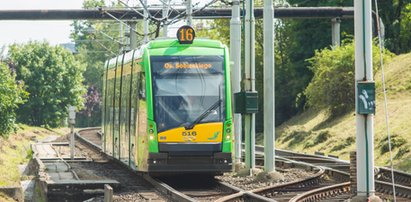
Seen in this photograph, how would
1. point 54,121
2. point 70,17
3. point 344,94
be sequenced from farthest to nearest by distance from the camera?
point 54,121 < point 70,17 < point 344,94

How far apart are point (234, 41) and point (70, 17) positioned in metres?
33.1

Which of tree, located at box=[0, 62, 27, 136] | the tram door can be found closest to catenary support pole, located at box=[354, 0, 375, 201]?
the tram door

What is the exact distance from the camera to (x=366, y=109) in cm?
1578

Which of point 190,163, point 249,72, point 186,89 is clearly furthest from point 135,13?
point 190,163

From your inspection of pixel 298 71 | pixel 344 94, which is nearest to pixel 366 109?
pixel 344 94

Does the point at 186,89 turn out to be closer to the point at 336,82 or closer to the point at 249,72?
the point at 249,72

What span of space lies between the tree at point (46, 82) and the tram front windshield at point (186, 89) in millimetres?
74173

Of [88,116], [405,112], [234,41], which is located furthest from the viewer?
[88,116]

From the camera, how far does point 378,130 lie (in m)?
41.5

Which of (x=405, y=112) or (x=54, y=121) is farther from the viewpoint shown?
(x=54, y=121)

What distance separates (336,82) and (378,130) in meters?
10.0

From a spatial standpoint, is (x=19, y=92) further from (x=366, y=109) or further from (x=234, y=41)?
(x=366, y=109)

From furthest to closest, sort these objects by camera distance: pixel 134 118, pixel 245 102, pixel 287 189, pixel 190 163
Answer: pixel 134 118 → pixel 245 102 → pixel 190 163 → pixel 287 189

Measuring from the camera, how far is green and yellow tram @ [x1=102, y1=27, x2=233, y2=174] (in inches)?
926
